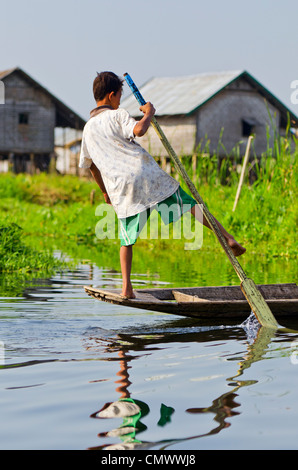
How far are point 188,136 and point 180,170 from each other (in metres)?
22.6

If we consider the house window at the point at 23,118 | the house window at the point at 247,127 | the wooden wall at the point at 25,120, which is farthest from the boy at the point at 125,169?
the house window at the point at 23,118

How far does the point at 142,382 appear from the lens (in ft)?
12.1

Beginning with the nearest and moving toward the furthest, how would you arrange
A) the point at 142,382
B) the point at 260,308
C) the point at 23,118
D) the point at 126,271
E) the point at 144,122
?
the point at 142,382, the point at 144,122, the point at 126,271, the point at 260,308, the point at 23,118

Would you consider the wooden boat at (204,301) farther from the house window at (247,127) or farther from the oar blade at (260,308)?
the house window at (247,127)

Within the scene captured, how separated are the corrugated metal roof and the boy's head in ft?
68.7

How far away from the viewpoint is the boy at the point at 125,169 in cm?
507

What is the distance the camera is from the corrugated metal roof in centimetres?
2731

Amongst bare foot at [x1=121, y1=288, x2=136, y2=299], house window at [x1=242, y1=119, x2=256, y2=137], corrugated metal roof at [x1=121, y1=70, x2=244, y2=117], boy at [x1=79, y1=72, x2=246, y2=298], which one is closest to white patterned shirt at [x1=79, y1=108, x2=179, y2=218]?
boy at [x1=79, y1=72, x2=246, y2=298]

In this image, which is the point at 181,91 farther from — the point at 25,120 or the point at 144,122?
the point at 144,122

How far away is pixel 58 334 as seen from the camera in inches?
195

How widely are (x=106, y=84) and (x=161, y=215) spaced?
988 millimetres

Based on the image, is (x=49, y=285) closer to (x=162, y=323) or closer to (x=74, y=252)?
(x=162, y=323)

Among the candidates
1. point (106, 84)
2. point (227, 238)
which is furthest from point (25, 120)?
point (227, 238)

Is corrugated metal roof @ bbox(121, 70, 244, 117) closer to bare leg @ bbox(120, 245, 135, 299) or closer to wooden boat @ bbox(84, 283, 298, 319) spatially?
wooden boat @ bbox(84, 283, 298, 319)
